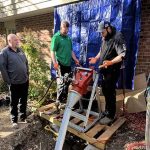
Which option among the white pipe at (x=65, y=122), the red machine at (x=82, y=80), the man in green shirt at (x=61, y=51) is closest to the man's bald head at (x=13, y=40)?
the man in green shirt at (x=61, y=51)

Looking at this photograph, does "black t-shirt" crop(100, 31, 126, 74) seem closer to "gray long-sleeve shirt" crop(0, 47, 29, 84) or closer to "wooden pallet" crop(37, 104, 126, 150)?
"wooden pallet" crop(37, 104, 126, 150)

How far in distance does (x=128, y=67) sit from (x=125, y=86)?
1.35 feet

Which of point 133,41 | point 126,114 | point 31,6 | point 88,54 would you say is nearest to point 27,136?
point 126,114

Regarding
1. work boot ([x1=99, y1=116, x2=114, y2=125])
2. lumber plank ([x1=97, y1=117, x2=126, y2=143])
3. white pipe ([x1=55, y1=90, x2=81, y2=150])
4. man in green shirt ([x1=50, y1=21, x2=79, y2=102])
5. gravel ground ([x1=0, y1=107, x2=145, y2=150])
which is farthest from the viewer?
man in green shirt ([x1=50, y1=21, x2=79, y2=102])

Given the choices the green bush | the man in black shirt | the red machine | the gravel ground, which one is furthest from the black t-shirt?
the green bush

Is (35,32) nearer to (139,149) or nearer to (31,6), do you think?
(31,6)

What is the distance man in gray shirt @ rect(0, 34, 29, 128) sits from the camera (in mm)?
4492

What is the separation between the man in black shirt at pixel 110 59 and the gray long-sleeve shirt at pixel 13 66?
139cm

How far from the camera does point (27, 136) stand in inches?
188

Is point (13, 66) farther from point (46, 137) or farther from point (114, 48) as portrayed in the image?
point (114, 48)

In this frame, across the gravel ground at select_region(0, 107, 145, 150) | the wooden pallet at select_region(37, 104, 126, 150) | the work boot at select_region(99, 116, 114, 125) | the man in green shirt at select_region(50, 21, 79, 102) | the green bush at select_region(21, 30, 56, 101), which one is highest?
the man in green shirt at select_region(50, 21, 79, 102)

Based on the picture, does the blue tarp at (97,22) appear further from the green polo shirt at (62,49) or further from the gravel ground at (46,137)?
the gravel ground at (46,137)

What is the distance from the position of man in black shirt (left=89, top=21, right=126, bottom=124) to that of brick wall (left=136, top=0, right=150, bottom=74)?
1287mm

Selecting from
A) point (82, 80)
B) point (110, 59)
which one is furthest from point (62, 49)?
point (82, 80)
